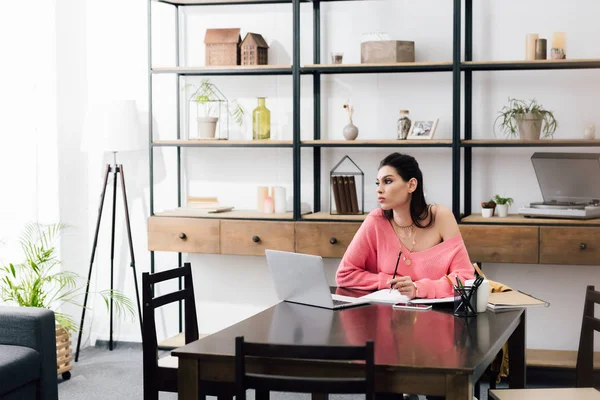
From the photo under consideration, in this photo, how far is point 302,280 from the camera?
298 centimetres

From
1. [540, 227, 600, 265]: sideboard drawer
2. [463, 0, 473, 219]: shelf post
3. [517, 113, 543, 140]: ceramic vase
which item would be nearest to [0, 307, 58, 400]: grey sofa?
[463, 0, 473, 219]: shelf post

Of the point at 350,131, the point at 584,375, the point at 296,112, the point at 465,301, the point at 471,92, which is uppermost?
the point at 471,92

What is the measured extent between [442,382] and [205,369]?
672 mm

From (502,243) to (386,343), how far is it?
84.3 inches

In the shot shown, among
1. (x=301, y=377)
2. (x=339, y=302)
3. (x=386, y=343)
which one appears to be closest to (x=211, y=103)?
(x=339, y=302)

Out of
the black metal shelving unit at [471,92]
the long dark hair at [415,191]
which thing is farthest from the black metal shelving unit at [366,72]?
the long dark hair at [415,191]

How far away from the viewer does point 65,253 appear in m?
5.23

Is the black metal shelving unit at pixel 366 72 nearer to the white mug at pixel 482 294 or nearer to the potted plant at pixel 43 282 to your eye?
the potted plant at pixel 43 282

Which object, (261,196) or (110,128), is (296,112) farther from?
(110,128)

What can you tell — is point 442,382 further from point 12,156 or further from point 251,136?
point 12,156

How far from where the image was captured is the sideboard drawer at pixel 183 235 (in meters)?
4.87

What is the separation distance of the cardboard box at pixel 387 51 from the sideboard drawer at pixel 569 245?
1226 millimetres

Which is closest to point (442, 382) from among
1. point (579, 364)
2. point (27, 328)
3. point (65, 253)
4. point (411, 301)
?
point (411, 301)

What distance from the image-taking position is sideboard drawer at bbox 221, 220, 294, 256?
4715 mm
